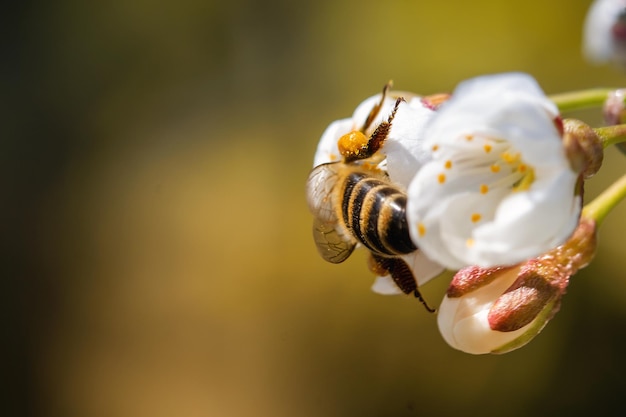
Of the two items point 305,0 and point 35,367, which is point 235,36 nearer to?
point 305,0

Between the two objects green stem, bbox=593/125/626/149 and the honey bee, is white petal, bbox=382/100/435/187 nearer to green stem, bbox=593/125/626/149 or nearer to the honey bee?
the honey bee

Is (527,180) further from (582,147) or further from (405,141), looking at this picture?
(405,141)

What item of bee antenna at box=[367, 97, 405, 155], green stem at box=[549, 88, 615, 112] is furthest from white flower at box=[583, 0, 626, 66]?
bee antenna at box=[367, 97, 405, 155]

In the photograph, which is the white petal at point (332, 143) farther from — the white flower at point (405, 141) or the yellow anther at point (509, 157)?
the yellow anther at point (509, 157)

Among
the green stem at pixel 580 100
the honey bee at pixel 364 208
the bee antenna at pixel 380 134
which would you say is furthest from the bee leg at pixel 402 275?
the green stem at pixel 580 100

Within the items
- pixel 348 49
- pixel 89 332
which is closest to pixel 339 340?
pixel 89 332

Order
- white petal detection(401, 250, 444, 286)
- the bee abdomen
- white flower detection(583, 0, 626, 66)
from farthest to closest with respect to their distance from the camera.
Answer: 1. white flower detection(583, 0, 626, 66)
2. white petal detection(401, 250, 444, 286)
3. the bee abdomen
